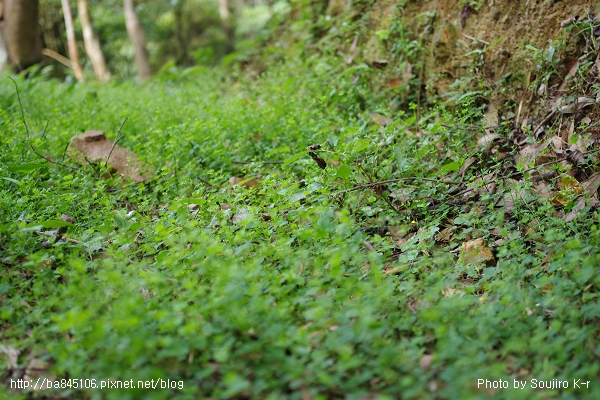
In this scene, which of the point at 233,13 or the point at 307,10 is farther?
the point at 233,13

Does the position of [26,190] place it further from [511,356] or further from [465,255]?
[511,356]

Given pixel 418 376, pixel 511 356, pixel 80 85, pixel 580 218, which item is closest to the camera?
pixel 418 376

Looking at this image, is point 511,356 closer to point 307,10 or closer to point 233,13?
point 307,10

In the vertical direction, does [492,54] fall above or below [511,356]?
above

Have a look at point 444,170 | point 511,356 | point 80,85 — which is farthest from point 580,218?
point 80,85

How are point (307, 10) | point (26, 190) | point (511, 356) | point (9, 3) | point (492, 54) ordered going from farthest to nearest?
point (9, 3) < point (307, 10) < point (492, 54) < point (26, 190) < point (511, 356)

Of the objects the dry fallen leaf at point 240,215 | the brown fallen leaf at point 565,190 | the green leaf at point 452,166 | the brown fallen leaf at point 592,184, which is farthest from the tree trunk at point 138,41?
the brown fallen leaf at point 592,184

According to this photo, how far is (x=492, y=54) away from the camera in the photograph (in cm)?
390

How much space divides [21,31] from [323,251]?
7.45 meters

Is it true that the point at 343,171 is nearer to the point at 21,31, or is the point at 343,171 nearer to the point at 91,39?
the point at 21,31

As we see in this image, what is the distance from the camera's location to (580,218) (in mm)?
2562

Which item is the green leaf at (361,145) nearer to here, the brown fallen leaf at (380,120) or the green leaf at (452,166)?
the green leaf at (452,166)

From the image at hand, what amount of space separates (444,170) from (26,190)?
2.48 metres

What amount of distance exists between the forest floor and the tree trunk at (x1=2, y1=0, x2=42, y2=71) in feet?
12.9
